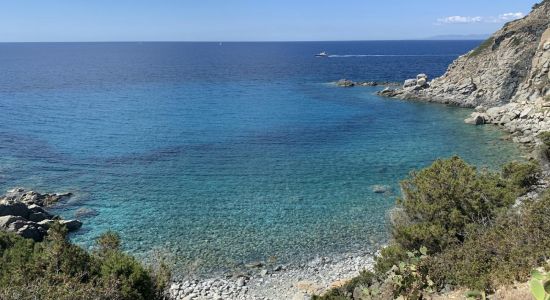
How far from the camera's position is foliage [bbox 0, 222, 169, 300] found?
44.1 ft

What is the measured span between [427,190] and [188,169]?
27.8m

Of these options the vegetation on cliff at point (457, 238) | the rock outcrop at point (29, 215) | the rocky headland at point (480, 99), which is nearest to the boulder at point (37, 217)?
the rock outcrop at point (29, 215)

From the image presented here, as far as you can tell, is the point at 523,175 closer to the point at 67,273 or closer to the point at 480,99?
the point at 67,273

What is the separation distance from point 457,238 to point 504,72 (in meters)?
65.6

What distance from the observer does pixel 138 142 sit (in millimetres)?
55625

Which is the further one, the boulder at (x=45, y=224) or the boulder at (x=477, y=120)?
the boulder at (x=477, y=120)

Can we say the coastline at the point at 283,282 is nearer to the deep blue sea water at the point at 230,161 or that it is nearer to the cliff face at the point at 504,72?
the deep blue sea water at the point at 230,161

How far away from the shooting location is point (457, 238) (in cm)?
1998

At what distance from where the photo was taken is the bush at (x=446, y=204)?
19.7 meters

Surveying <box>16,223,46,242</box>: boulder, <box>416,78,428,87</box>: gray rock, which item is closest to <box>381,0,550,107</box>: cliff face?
<box>416,78,428,87</box>: gray rock

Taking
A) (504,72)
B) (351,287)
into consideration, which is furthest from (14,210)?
(504,72)

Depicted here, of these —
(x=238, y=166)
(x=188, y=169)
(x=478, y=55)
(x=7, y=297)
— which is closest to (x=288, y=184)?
(x=238, y=166)

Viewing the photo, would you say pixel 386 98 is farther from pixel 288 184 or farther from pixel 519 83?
pixel 288 184

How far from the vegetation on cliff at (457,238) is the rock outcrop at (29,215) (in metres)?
20.7
